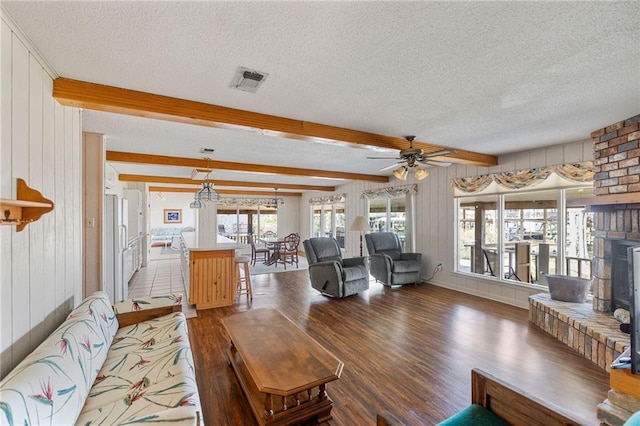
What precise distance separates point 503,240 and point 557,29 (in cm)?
403

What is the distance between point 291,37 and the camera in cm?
154

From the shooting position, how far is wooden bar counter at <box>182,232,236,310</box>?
14.1 feet

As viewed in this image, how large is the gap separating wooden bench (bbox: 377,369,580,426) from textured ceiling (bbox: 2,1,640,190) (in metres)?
1.70

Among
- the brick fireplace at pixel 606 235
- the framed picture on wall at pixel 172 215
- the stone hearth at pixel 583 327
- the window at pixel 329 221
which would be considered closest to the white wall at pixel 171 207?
the framed picture on wall at pixel 172 215

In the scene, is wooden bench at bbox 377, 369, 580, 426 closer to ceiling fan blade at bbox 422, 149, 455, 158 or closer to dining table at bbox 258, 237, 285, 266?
ceiling fan blade at bbox 422, 149, 455, 158

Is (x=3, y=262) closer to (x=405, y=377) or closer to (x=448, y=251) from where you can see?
(x=405, y=377)

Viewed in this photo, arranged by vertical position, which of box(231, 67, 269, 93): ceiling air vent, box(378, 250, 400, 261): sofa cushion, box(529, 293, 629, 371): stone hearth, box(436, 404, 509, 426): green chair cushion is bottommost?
box(529, 293, 629, 371): stone hearth

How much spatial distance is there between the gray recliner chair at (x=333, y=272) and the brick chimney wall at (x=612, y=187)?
9.83 ft

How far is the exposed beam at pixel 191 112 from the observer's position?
2029 millimetres

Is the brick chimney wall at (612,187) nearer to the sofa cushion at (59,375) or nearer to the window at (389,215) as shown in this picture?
the window at (389,215)

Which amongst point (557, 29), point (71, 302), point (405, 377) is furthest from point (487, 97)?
point (71, 302)

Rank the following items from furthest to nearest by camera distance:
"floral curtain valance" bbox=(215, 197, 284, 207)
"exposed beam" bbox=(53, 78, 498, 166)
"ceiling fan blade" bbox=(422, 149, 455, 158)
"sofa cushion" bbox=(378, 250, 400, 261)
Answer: "floral curtain valance" bbox=(215, 197, 284, 207) < "sofa cushion" bbox=(378, 250, 400, 261) < "ceiling fan blade" bbox=(422, 149, 455, 158) < "exposed beam" bbox=(53, 78, 498, 166)

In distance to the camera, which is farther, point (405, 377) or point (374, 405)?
point (405, 377)

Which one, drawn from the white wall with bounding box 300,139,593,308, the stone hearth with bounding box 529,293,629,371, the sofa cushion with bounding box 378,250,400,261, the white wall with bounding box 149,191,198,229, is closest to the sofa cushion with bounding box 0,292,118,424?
the stone hearth with bounding box 529,293,629,371
